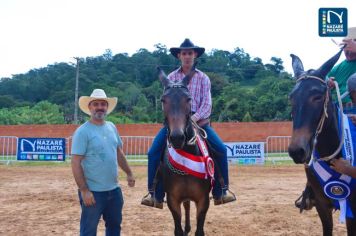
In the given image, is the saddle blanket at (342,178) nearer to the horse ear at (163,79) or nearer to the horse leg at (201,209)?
the horse leg at (201,209)

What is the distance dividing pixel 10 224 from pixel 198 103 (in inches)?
190

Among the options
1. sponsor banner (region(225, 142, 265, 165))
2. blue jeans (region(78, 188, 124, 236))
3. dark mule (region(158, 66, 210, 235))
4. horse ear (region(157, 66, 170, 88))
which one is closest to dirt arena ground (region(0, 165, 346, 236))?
dark mule (region(158, 66, 210, 235))

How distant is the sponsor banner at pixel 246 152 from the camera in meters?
20.9

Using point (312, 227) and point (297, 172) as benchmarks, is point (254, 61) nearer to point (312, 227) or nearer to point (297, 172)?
point (297, 172)

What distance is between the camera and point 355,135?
4145 mm

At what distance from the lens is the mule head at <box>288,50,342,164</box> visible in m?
3.45

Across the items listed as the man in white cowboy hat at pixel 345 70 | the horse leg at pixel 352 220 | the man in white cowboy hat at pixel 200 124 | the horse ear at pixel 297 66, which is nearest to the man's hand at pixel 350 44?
the man in white cowboy hat at pixel 345 70

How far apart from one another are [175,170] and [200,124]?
90 centimetres

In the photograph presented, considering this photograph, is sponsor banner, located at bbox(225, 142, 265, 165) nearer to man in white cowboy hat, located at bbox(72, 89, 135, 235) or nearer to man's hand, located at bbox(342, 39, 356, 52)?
man in white cowboy hat, located at bbox(72, 89, 135, 235)

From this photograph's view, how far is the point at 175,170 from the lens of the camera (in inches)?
227

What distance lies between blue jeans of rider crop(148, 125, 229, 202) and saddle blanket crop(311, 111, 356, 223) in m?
1.94

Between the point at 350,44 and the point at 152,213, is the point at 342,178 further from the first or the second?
the point at 152,213

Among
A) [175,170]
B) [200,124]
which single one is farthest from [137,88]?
[175,170]

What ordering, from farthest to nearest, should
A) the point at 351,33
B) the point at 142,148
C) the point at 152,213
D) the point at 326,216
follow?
the point at 142,148 < the point at 152,213 < the point at 351,33 < the point at 326,216
